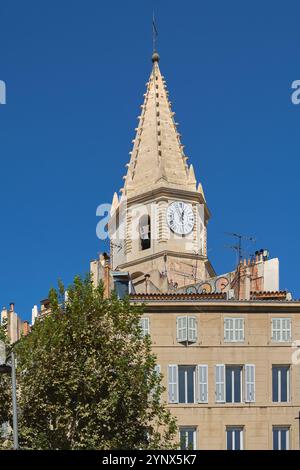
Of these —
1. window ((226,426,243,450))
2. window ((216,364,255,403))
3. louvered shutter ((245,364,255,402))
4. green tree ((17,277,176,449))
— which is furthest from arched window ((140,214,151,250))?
green tree ((17,277,176,449))

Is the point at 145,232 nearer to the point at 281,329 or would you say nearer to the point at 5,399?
the point at 281,329

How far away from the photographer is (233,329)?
202 ft

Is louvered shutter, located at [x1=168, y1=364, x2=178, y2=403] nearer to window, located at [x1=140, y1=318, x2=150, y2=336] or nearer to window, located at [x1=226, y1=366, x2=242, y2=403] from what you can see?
window, located at [x1=140, y1=318, x2=150, y2=336]

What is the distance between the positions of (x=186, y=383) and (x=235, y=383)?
7.38 feet

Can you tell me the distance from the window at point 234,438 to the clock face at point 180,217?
4540 cm

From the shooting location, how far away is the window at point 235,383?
60.5 metres

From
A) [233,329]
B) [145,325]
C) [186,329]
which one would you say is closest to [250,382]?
[233,329]

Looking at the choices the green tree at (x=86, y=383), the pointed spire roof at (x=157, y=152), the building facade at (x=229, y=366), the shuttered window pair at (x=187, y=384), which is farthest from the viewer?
the pointed spire roof at (x=157, y=152)

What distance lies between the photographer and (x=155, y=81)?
116 meters

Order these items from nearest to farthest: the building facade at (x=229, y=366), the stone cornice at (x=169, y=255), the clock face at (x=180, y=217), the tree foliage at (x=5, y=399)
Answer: the tree foliage at (x=5, y=399), the building facade at (x=229, y=366), the stone cornice at (x=169, y=255), the clock face at (x=180, y=217)

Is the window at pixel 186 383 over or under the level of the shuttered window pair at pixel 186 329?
under

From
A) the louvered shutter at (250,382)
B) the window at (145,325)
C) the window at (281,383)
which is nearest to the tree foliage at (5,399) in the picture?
the window at (145,325)

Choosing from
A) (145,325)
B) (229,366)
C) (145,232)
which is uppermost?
(145,232)

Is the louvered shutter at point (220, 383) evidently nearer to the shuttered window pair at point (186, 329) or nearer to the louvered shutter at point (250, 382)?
the louvered shutter at point (250, 382)
